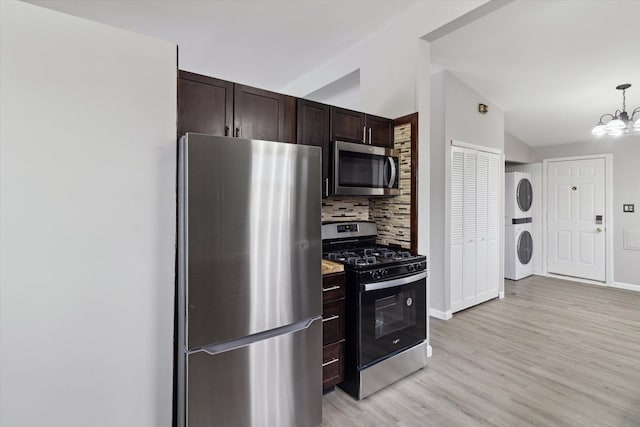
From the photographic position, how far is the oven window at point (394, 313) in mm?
2369

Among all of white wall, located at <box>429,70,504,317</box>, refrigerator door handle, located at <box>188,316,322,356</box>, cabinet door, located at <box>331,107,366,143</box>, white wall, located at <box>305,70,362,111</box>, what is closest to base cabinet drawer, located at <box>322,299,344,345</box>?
refrigerator door handle, located at <box>188,316,322,356</box>

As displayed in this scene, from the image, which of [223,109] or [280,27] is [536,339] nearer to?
[223,109]

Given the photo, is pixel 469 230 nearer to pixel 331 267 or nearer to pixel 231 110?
pixel 331 267

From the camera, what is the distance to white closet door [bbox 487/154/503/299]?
4.48 metres

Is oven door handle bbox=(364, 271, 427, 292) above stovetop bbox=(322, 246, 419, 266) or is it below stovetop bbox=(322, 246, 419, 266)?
below

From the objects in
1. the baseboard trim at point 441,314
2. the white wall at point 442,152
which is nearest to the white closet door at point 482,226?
the white wall at point 442,152

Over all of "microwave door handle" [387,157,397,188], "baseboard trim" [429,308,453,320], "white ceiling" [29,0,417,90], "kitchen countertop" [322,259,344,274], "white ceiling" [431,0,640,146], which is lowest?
"baseboard trim" [429,308,453,320]

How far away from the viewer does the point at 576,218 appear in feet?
18.3

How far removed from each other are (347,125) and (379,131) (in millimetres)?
408

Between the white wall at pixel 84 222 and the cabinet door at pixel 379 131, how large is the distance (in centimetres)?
167

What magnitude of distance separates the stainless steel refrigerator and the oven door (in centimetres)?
45

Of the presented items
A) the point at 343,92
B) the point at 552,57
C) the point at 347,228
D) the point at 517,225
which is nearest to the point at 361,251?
the point at 347,228

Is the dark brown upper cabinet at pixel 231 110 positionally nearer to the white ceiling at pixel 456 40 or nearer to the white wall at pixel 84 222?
the white wall at pixel 84 222

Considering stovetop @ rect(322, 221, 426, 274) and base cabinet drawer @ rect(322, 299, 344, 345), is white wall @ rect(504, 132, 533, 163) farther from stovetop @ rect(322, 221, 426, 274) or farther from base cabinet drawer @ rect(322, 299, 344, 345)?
base cabinet drawer @ rect(322, 299, 344, 345)
